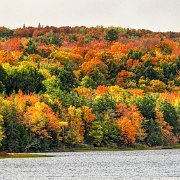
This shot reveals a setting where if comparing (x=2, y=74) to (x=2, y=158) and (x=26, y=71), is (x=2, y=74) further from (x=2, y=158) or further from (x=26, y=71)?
(x=2, y=158)

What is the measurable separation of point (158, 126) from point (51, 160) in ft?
214

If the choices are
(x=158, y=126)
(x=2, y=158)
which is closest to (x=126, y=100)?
(x=158, y=126)

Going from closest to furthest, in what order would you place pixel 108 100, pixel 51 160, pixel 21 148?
pixel 51 160, pixel 21 148, pixel 108 100

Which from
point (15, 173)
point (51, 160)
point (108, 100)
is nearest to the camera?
point (15, 173)

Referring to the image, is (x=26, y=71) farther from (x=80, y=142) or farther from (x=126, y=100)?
(x=80, y=142)

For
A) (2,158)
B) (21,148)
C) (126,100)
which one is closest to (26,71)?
(126,100)

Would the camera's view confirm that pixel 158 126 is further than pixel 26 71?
No

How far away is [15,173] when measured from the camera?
9106 cm

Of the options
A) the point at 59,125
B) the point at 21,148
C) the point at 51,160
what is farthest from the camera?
the point at 59,125

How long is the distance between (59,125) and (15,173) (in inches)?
2517

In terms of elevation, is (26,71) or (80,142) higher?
(26,71)

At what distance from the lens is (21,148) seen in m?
141

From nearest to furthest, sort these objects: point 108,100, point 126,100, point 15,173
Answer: point 15,173
point 108,100
point 126,100

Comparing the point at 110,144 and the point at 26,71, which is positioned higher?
the point at 26,71
